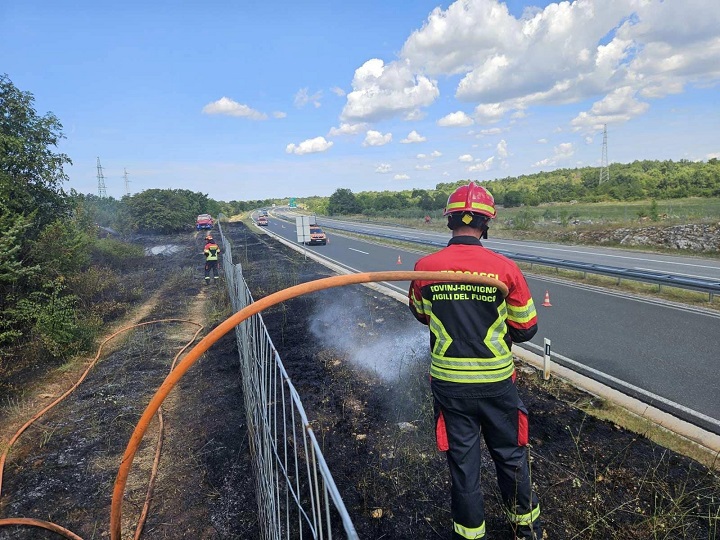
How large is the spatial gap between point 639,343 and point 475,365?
586 cm

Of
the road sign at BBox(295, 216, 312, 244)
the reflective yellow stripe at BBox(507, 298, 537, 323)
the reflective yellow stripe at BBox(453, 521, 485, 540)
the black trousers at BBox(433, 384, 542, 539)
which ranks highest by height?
the road sign at BBox(295, 216, 312, 244)

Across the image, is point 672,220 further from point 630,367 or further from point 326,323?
point 326,323

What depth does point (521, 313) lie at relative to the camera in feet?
8.13

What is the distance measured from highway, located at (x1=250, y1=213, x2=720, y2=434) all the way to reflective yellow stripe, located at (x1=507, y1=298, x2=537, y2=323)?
338cm

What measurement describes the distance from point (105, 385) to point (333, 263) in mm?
Result: 11846

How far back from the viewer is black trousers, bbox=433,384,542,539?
8.00ft

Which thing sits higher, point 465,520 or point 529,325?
point 529,325

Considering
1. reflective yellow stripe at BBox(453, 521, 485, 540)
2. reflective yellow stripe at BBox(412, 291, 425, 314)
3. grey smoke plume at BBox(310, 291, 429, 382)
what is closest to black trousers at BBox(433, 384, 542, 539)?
reflective yellow stripe at BBox(453, 521, 485, 540)

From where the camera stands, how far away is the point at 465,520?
7.97 ft

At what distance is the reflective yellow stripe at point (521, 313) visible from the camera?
247 centimetres

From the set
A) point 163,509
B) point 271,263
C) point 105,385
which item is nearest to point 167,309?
point 105,385

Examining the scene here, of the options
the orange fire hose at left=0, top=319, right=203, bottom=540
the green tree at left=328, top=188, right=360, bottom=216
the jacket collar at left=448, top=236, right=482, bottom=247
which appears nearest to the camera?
the jacket collar at left=448, top=236, right=482, bottom=247

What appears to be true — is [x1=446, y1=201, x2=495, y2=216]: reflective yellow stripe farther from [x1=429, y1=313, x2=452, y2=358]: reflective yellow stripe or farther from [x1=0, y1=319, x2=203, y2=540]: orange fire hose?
[x1=0, y1=319, x2=203, y2=540]: orange fire hose

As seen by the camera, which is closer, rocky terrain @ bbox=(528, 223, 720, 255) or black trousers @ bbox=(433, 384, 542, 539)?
black trousers @ bbox=(433, 384, 542, 539)
